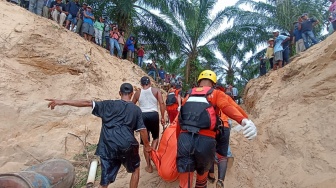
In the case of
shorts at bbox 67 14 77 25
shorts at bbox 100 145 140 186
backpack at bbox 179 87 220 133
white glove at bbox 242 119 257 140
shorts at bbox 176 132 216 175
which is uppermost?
shorts at bbox 67 14 77 25

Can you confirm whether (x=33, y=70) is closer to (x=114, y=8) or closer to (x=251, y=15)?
(x=114, y=8)

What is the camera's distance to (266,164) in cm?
515

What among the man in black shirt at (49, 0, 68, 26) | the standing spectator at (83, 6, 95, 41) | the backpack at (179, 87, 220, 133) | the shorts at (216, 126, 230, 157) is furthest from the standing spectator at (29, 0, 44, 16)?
the shorts at (216, 126, 230, 157)

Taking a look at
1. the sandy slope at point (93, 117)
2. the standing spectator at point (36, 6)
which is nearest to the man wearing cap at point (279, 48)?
the sandy slope at point (93, 117)

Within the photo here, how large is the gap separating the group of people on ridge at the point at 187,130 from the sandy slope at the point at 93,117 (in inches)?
41.6

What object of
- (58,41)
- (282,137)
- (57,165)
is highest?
(58,41)

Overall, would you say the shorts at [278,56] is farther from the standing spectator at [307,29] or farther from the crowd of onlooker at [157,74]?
the crowd of onlooker at [157,74]

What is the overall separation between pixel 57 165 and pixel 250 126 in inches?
101

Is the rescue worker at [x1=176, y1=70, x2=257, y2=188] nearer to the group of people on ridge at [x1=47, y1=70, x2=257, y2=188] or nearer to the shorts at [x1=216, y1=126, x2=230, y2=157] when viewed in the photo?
the group of people on ridge at [x1=47, y1=70, x2=257, y2=188]

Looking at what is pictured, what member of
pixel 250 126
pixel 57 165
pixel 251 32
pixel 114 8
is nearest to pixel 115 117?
pixel 57 165

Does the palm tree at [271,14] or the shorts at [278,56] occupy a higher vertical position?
the palm tree at [271,14]

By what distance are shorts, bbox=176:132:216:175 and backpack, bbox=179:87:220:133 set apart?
106mm

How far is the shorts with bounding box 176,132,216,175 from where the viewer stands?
3439 millimetres

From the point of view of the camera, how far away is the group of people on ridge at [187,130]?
11.3 ft
